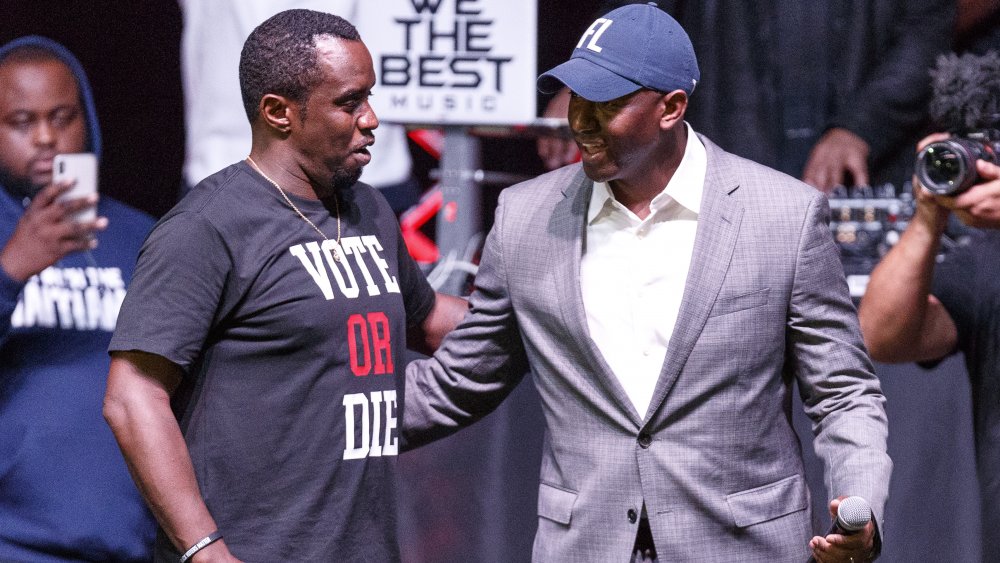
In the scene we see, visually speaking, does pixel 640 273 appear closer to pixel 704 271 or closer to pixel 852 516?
pixel 704 271

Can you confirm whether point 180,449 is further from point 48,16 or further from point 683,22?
point 683,22

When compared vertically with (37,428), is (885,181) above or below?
above

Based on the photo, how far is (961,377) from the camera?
2750 millimetres

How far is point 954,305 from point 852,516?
2.78 ft

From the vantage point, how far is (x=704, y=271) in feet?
6.92

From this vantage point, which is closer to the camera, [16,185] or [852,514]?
[852,514]

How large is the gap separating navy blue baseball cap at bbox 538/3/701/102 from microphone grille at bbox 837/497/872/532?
2.58ft

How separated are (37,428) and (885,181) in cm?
247

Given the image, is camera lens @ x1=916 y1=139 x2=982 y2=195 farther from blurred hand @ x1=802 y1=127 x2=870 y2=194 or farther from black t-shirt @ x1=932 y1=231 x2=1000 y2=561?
blurred hand @ x1=802 y1=127 x2=870 y2=194

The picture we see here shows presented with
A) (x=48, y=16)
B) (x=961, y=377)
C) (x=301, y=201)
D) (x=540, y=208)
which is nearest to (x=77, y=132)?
(x=48, y=16)

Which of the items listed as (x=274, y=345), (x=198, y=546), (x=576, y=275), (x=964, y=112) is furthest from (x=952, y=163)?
(x=198, y=546)

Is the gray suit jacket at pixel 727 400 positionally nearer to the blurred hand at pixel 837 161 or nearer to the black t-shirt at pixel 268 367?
the black t-shirt at pixel 268 367

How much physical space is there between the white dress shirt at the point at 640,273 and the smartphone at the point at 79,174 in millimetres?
1454

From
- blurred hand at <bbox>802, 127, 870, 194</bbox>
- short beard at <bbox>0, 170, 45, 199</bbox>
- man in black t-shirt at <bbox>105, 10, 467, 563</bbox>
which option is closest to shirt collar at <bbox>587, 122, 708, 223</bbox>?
man in black t-shirt at <bbox>105, 10, 467, 563</bbox>
